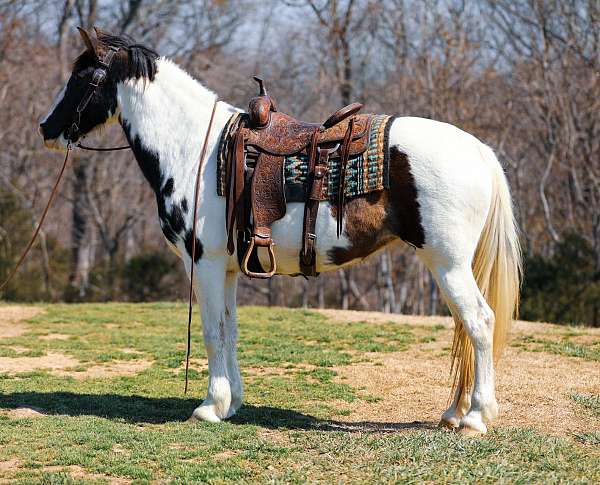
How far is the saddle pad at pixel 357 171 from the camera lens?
5.05 metres

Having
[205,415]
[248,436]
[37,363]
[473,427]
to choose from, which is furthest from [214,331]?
[37,363]

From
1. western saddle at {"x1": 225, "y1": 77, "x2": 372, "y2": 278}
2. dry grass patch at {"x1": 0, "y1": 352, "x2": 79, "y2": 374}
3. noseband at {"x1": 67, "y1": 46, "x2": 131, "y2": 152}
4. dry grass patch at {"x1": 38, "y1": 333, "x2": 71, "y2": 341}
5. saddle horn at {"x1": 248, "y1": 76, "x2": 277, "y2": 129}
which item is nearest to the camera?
western saddle at {"x1": 225, "y1": 77, "x2": 372, "y2": 278}

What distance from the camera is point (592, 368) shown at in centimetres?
762

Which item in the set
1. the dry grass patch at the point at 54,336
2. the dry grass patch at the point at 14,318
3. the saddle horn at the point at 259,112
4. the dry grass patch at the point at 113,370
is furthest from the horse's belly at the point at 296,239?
the dry grass patch at the point at 14,318

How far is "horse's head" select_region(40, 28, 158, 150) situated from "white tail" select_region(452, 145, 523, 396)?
2543 mm

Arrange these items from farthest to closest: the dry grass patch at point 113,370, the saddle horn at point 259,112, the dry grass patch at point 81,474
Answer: the dry grass patch at point 113,370
the saddle horn at point 259,112
the dry grass patch at point 81,474

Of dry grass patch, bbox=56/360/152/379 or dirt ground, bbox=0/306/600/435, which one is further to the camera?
dry grass patch, bbox=56/360/152/379

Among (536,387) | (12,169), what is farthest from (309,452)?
(12,169)

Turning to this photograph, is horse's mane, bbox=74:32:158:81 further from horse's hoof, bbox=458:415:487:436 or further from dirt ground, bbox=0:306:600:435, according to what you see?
horse's hoof, bbox=458:415:487:436

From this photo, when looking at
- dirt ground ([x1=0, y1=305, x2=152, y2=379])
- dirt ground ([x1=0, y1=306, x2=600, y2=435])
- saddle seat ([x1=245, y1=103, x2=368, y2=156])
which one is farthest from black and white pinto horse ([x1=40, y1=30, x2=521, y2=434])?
dirt ground ([x1=0, y1=305, x2=152, y2=379])

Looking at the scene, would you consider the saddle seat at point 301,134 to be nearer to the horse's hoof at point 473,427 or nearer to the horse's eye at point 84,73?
the horse's eye at point 84,73

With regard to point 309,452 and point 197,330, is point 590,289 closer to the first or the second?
point 197,330

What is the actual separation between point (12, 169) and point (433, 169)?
19.9 meters

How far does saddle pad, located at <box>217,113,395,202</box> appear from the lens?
5051 mm
